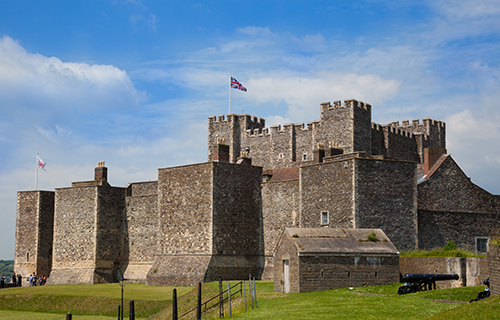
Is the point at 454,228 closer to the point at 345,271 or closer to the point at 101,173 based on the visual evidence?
the point at 345,271

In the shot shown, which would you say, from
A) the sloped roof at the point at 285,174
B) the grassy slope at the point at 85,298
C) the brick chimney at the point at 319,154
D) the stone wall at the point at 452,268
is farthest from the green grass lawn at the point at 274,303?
A: the sloped roof at the point at 285,174

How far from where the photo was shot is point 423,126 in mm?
65062

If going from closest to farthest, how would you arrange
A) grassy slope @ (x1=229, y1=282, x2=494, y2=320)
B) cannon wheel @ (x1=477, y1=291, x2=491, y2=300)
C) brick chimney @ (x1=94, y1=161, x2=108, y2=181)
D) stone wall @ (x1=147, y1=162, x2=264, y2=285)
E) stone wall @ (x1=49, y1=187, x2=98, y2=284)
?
grassy slope @ (x1=229, y1=282, x2=494, y2=320) → cannon wheel @ (x1=477, y1=291, x2=491, y2=300) → stone wall @ (x1=147, y1=162, x2=264, y2=285) → stone wall @ (x1=49, y1=187, x2=98, y2=284) → brick chimney @ (x1=94, y1=161, x2=108, y2=181)

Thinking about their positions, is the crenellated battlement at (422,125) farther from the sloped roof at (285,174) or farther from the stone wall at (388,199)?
the stone wall at (388,199)

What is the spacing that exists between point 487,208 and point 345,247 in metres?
14.7

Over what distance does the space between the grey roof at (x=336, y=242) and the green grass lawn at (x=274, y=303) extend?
196cm

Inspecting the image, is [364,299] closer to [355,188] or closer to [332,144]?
[355,188]

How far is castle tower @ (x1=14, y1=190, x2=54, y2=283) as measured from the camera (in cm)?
5428

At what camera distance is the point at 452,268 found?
→ 1173 inches

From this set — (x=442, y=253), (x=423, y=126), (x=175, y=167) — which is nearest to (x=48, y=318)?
(x=175, y=167)

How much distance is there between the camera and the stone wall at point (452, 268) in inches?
1120

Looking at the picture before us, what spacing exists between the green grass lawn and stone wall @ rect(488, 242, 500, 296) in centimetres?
124

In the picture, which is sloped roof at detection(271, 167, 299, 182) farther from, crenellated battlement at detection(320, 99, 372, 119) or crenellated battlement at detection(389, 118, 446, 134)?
crenellated battlement at detection(389, 118, 446, 134)

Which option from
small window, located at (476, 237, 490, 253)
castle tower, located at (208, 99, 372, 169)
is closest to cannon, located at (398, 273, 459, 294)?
small window, located at (476, 237, 490, 253)
